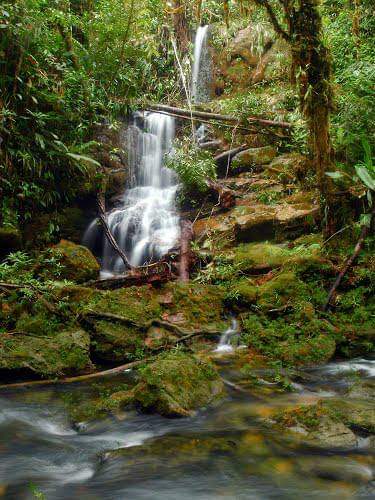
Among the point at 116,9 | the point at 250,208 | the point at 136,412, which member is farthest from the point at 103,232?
the point at 136,412

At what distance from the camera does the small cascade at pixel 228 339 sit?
5911mm

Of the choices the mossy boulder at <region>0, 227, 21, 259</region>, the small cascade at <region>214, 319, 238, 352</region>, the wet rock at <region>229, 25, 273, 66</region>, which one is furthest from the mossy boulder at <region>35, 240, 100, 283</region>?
the wet rock at <region>229, 25, 273, 66</region>

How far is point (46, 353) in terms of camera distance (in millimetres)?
4957

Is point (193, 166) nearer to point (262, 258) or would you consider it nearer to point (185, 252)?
point (185, 252)

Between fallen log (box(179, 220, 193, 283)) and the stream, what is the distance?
3913 millimetres

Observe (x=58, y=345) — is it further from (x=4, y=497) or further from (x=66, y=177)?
(x=66, y=177)

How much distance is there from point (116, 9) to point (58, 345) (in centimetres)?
851

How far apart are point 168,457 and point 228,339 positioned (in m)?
3.10

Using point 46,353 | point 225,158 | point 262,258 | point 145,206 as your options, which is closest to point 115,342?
point 46,353

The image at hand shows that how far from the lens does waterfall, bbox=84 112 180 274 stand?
10094 mm

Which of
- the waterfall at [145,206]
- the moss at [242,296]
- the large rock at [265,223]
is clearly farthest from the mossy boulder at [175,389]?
the waterfall at [145,206]

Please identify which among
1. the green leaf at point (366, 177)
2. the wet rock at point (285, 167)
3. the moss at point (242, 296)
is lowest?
the moss at point (242, 296)

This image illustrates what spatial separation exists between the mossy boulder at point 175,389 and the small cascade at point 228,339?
1.58 metres

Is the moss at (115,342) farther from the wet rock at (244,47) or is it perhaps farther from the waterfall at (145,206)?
the wet rock at (244,47)
